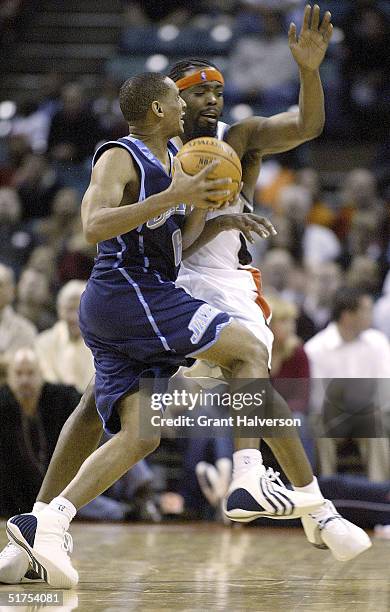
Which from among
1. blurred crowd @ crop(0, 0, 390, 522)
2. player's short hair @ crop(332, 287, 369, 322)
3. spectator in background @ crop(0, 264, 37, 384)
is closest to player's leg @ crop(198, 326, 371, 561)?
blurred crowd @ crop(0, 0, 390, 522)

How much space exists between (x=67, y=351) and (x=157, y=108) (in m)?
3.80

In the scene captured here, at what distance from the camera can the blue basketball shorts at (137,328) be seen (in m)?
4.18

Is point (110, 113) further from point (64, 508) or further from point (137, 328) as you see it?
point (64, 508)

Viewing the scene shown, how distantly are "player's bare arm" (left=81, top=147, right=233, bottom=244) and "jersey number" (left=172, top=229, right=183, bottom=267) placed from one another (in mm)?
363

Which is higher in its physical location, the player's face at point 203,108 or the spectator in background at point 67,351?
the player's face at point 203,108

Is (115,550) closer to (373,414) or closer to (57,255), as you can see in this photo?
(373,414)

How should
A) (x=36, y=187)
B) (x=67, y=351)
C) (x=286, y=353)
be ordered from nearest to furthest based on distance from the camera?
(x=286, y=353) → (x=67, y=351) → (x=36, y=187)

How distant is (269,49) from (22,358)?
5.92 meters

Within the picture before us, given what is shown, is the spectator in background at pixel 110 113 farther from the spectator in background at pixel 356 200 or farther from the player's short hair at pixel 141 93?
the player's short hair at pixel 141 93

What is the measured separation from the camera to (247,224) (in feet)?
14.3

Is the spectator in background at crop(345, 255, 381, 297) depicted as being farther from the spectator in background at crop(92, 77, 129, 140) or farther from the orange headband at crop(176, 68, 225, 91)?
the orange headband at crop(176, 68, 225, 91)

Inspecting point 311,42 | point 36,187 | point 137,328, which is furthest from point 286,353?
point 36,187

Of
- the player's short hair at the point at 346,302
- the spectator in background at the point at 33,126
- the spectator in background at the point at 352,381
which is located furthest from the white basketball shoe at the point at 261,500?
the spectator in background at the point at 33,126

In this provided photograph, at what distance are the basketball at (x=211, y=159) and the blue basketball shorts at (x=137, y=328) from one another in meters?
0.45
